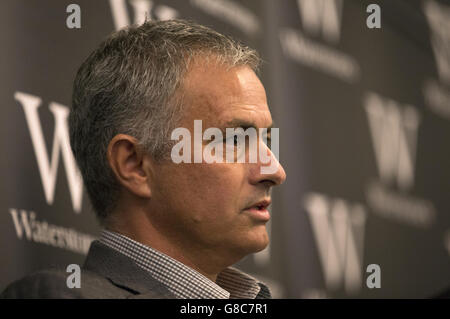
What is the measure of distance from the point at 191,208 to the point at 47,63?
62 centimetres

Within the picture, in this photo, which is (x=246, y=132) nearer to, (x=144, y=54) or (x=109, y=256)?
(x=144, y=54)

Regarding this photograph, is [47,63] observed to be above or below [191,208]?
above

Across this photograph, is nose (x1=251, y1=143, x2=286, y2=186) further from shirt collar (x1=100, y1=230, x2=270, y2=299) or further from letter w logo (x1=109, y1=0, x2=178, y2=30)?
letter w logo (x1=109, y1=0, x2=178, y2=30)

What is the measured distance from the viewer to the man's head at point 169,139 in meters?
1.51

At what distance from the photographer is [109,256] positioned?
4.82ft

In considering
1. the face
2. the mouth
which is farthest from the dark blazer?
the mouth

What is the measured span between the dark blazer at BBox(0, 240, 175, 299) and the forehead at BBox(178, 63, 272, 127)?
0.32 m

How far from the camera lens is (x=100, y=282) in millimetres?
1390

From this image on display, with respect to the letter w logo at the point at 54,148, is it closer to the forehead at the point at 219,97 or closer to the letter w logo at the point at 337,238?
the forehead at the point at 219,97

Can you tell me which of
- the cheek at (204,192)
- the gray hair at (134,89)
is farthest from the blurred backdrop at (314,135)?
the cheek at (204,192)

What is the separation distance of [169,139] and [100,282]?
0.33 meters

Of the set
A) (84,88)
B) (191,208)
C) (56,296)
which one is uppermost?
(84,88)

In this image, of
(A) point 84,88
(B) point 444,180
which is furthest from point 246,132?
(B) point 444,180

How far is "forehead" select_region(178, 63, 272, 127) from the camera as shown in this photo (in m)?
1.51
